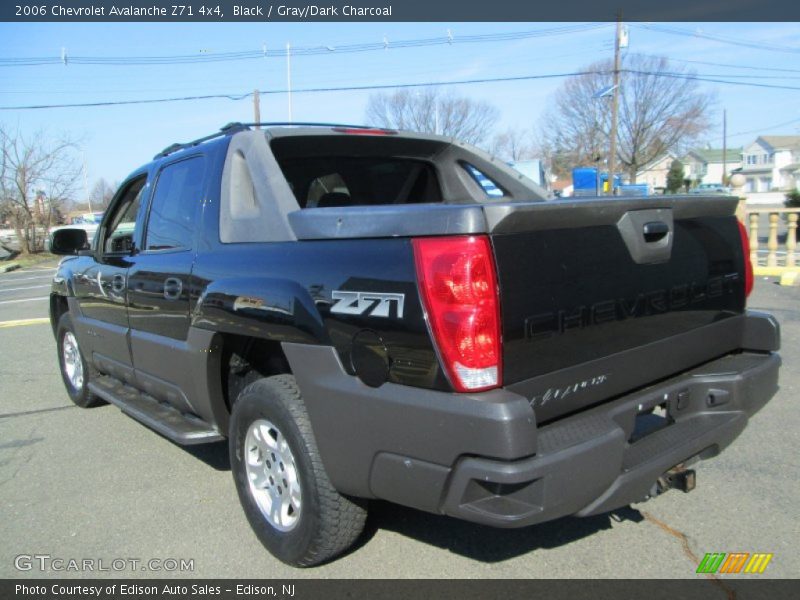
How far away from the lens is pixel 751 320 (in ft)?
10.9

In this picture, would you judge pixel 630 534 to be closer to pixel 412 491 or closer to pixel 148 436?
pixel 412 491

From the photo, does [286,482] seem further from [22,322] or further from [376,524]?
[22,322]

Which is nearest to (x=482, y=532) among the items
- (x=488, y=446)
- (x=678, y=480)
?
(x=678, y=480)

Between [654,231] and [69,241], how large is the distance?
14.5 ft

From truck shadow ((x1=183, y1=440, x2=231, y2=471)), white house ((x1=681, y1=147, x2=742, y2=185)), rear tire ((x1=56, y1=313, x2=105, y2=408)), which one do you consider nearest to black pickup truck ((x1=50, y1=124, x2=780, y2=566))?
truck shadow ((x1=183, y1=440, x2=231, y2=471))

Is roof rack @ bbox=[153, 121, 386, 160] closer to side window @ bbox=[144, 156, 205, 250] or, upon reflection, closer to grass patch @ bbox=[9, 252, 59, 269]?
side window @ bbox=[144, 156, 205, 250]

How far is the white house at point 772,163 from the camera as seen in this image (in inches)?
3460

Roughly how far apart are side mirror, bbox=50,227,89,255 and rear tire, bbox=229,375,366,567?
9.31 ft

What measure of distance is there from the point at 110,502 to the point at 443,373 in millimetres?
2538

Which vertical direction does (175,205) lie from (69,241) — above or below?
above

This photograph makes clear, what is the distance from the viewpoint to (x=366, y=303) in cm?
234

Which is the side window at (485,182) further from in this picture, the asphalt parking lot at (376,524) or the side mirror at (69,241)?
the side mirror at (69,241)
